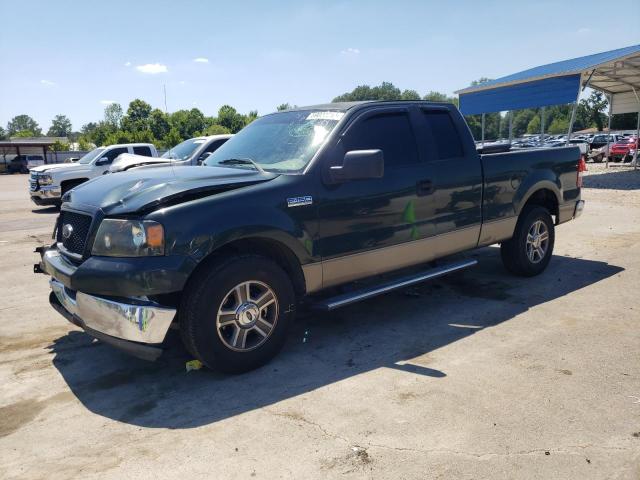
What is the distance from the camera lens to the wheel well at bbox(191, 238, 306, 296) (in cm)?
369

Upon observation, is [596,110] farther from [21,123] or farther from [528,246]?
[21,123]

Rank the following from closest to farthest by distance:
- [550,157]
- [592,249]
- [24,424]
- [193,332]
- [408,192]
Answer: [24,424] < [193,332] < [408,192] < [550,157] < [592,249]

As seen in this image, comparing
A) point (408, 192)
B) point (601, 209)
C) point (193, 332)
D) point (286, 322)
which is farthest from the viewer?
point (601, 209)

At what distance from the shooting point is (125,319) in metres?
3.27

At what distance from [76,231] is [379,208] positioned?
2396 mm

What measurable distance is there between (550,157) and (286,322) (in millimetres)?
4062

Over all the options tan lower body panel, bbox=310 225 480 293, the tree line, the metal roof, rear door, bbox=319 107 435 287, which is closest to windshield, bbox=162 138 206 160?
rear door, bbox=319 107 435 287

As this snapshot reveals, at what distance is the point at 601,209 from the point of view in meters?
11.9

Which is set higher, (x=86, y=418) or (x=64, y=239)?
(x=64, y=239)

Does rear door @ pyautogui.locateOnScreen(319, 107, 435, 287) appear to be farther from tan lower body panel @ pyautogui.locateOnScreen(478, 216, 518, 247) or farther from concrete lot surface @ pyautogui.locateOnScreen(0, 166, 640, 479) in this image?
tan lower body panel @ pyautogui.locateOnScreen(478, 216, 518, 247)

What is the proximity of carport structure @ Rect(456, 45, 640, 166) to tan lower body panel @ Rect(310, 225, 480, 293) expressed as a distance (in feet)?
54.8

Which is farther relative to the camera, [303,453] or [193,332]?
[193,332]

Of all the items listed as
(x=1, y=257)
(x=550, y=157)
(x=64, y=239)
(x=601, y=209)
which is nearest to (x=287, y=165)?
(x=64, y=239)

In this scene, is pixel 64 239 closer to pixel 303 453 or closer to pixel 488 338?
pixel 303 453
